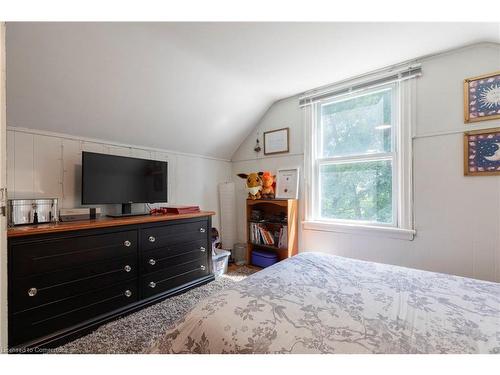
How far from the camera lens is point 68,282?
1.46 m

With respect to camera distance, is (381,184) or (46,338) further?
(381,184)

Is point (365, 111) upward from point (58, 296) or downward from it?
upward

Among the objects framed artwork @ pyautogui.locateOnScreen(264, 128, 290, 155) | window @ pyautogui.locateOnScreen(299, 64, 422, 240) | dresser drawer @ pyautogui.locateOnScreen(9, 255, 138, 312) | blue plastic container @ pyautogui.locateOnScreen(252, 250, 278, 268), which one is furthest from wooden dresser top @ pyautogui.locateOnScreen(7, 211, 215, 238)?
window @ pyautogui.locateOnScreen(299, 64, 422, 240)

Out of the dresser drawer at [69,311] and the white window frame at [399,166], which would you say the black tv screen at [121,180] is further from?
the white window frame at [399,166]

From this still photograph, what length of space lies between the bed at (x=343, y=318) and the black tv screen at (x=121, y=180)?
1503 mm

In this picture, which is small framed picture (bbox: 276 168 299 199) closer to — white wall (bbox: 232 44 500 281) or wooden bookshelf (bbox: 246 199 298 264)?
wooden bookshelf (bbox: 246 199 298 264)

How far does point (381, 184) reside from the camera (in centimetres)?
226

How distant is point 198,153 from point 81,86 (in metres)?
1.50

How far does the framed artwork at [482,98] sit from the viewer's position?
1.67 meters

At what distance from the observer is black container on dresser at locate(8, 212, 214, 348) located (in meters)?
1.30

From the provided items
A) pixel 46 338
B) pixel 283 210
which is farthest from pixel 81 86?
pixel 283 210

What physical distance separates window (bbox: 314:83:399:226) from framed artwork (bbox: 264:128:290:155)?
41cm

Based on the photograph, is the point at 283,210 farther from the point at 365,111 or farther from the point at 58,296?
the point at 58,296
